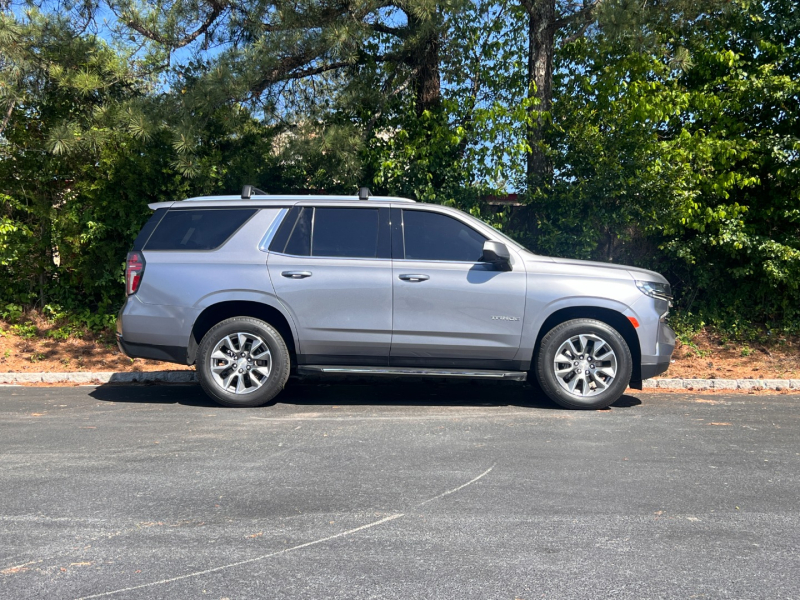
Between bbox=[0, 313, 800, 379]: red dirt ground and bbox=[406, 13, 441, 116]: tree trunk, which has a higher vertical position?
bbox=[406, 13, 441, 116]: tree trunk

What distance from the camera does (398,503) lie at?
184 inches

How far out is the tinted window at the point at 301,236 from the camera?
8.00 metres

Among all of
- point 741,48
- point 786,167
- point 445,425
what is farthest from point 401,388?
point 741,48

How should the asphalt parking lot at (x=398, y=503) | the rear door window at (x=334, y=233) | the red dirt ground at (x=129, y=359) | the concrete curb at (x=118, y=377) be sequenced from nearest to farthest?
the asphalt parking lot at (x=398, y=503)
the rear door window at (x=334, y=233)
the concrete curb at (x=118, y=377)
the red dirt ground at (x=129, y=359)

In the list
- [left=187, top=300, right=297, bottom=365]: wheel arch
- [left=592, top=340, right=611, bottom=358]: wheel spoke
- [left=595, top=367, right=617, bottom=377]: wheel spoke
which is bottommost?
[left=595, top=367, right=617, bottom=377]: wheel spoke

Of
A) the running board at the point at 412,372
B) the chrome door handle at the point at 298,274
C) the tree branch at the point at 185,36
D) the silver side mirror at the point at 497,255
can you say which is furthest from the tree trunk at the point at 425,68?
the running board at the point at 412,372

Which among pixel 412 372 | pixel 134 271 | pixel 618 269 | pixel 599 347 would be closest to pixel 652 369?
pixel 599 347

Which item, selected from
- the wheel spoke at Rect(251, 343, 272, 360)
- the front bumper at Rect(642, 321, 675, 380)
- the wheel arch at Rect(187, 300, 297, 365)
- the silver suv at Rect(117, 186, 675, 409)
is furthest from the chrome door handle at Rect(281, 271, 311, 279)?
the front bumper at Rect(642, 321, 675, 380)

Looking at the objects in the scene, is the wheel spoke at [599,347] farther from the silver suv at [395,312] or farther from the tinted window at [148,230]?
the tinted window at [148,230]

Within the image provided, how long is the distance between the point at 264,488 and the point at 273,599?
5.37ft

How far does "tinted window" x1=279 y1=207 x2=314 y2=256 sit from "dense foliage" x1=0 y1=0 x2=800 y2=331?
2915 millimetres

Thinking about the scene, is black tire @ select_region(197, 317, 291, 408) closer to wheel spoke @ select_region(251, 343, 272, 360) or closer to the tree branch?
wheel spoke @ select_region(251, 343, 272, 360)

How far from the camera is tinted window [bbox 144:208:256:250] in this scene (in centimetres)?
806

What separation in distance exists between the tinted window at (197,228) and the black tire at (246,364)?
884 millimetres
